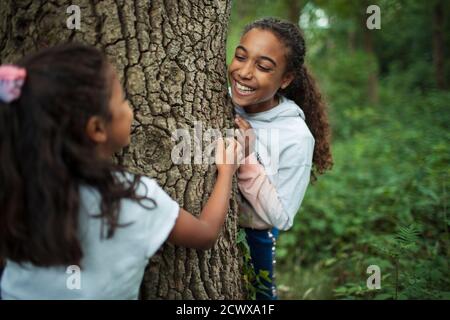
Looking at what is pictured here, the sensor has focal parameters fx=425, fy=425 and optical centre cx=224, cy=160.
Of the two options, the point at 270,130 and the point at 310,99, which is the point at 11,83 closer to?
the point at 270,130

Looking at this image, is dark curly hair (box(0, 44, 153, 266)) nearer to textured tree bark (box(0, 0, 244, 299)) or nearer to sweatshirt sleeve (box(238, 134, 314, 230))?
textured tree bark (box(0, 0, 244, 299))

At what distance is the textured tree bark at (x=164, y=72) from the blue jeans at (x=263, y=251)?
19.3 inches

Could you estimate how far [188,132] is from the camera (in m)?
2.08

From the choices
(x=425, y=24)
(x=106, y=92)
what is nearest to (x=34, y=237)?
(x=106, y=92)

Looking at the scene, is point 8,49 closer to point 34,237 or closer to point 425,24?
point 34,237

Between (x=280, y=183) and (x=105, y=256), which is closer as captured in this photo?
(x=105, y=256)

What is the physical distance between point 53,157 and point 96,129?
7.3 inches

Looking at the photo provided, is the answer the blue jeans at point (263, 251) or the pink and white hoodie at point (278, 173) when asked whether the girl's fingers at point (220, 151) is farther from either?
the blue jeans at point (263, 251)

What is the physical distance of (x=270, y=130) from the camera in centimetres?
249

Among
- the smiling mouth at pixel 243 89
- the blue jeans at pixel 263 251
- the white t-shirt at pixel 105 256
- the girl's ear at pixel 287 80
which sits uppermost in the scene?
the girl's ear at pixel 287 80

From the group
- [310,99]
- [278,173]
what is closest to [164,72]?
[278,173]

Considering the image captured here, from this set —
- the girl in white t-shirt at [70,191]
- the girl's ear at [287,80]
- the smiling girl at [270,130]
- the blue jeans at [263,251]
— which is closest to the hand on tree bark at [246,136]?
the smiling girl at [270,130]

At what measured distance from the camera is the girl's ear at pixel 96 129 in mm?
1514

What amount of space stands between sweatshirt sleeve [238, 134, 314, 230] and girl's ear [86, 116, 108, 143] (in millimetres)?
1016
